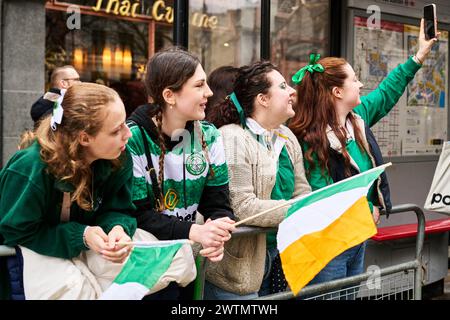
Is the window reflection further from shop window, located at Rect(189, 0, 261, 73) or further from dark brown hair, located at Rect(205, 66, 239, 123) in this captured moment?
dark brown hair, located at Rect(205, 66, 239, 123)

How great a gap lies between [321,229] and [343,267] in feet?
3.08

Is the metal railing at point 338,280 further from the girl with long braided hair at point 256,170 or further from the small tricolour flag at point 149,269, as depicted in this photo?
the small tricolour flag at point 149,269

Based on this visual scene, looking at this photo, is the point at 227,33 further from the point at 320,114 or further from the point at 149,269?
the point at 149,269

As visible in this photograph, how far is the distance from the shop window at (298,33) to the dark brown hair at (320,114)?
248 centimetres

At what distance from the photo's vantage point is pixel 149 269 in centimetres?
233

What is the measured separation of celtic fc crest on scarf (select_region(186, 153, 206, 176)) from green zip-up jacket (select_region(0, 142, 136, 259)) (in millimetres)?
408

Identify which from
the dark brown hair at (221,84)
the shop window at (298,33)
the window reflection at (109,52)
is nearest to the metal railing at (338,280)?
the dark brown hair at (221,84)

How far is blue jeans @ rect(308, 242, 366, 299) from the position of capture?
3396mm

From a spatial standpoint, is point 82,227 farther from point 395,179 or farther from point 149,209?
point 395,179

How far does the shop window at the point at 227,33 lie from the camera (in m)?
5.75

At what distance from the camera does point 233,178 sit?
309 cm

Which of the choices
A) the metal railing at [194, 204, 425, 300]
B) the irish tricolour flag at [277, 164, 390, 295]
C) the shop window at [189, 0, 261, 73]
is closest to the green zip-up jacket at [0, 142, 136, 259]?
the metal railing at [194, 204, 425, 300]

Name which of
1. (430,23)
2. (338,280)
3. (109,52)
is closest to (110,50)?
(109,52)
